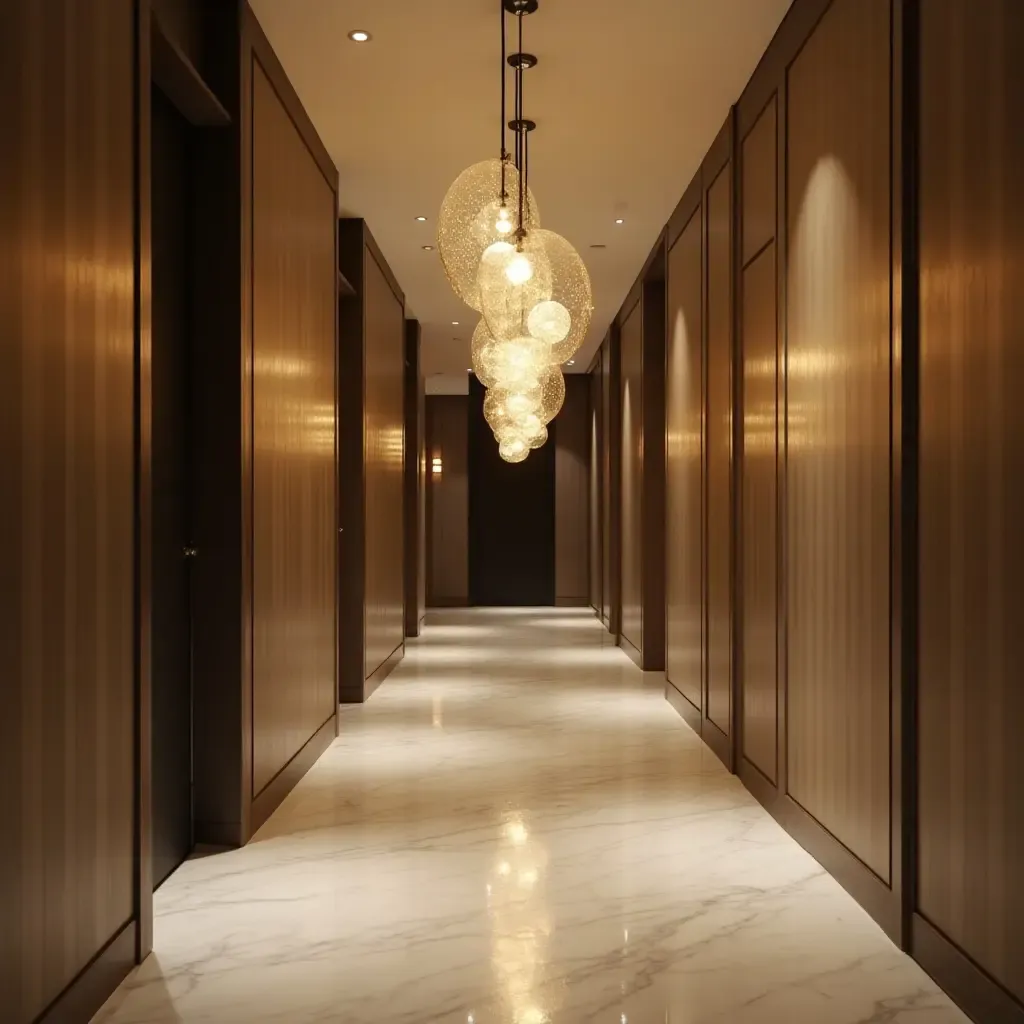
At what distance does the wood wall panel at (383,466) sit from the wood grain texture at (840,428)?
468cm

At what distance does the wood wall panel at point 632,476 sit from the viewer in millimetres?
11062

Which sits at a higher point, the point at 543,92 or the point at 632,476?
the point at 543,92

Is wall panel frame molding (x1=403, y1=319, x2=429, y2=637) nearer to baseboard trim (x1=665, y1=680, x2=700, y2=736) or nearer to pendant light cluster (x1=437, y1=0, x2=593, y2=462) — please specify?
baseboard trim (x1=665, y1=680, x2=700, y2=736)

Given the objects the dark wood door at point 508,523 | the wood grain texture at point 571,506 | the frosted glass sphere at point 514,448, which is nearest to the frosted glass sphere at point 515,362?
the frosted glass sphere at point 514,448

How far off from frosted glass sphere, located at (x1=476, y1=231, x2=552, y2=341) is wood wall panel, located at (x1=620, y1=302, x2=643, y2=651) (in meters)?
5.74

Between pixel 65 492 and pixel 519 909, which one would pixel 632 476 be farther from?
pixel 65 492

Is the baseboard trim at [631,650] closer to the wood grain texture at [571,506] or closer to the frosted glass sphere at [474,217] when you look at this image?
the wood grain texture at [571,506]

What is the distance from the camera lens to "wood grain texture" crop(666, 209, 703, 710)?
7.71 meters

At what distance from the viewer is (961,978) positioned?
323 cm

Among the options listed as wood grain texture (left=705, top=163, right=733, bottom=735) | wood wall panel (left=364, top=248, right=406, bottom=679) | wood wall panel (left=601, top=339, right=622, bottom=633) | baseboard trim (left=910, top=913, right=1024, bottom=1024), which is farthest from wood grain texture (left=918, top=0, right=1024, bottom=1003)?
wood wall panel (left=601, top=339, right=622, bottom=633)

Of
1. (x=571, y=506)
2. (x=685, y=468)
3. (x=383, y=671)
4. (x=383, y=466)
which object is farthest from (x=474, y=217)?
(x=571, y=506)

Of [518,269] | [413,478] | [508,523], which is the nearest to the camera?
[518,269]

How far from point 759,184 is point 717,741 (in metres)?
3.24

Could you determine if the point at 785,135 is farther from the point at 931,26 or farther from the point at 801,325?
the point at 931,26
